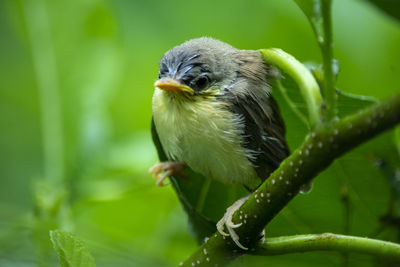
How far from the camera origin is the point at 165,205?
1.95m

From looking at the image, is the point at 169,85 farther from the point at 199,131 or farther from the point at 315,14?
the point at 315,14

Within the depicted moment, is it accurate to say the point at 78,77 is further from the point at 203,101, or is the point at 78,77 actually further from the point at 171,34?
the point at 203,101

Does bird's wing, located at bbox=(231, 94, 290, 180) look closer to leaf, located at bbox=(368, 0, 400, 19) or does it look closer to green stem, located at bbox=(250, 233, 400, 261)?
green stem, located at bbox=(250, 233, 400, 261)

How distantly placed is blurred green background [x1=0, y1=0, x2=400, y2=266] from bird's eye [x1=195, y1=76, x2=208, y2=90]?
203mm

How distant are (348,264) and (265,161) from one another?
0.33 m

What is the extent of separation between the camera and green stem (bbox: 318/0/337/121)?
2.73ft

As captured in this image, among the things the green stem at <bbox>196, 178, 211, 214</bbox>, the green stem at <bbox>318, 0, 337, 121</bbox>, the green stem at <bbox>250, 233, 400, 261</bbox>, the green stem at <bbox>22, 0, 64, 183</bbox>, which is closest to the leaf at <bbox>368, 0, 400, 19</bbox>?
the green stem at <bbox>318, 0, 337, 121</bbox>

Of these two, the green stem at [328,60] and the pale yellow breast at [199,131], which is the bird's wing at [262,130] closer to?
the pale yellow breast at [199,131]

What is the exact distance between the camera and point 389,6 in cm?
81

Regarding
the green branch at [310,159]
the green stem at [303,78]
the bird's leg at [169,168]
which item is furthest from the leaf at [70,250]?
the bird's leg at [169,168]

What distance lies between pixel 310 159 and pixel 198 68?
1.81ft

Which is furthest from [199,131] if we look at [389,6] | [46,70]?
[46,70]

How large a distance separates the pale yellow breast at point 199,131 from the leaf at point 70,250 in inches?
17.7

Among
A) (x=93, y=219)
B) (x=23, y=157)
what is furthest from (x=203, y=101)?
(x=23, y=157)
